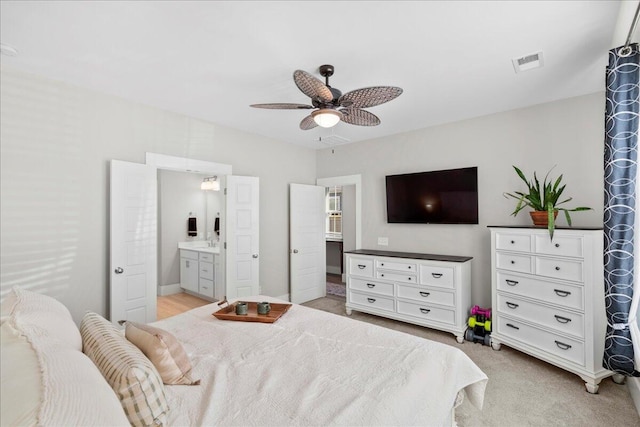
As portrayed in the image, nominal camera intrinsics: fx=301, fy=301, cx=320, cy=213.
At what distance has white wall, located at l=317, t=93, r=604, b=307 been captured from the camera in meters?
3.05

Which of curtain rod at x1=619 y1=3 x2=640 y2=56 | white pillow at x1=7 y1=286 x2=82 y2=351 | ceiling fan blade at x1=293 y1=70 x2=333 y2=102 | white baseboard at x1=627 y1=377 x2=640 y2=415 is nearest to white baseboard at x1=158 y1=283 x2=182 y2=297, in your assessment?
white pillow at x1=7 y1=286 x2=82 y2=351

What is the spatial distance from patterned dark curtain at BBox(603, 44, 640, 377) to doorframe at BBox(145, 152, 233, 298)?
385cm

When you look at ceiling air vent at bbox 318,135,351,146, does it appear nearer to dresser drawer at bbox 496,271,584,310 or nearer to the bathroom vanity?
the bathroom vanity

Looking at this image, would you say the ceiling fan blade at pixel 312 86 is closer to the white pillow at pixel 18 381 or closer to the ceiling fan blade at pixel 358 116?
the ceiling fan blade at pixel 358 116

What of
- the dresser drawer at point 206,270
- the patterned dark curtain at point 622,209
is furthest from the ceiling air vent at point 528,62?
the dresser drawer at point 206,270

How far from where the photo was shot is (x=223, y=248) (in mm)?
4105

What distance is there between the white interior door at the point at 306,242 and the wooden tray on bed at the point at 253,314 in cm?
232

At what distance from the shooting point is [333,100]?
7.79 feet

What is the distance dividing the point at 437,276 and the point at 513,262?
2.68 feet

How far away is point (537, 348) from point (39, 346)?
3.55 metres

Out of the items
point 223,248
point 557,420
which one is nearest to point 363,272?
point 223,248

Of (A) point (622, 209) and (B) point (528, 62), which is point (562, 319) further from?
(B) point (528, 62)

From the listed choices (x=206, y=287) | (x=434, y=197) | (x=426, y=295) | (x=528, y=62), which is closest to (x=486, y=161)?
(x=434, y=197)

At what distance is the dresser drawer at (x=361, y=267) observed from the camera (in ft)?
13.6
